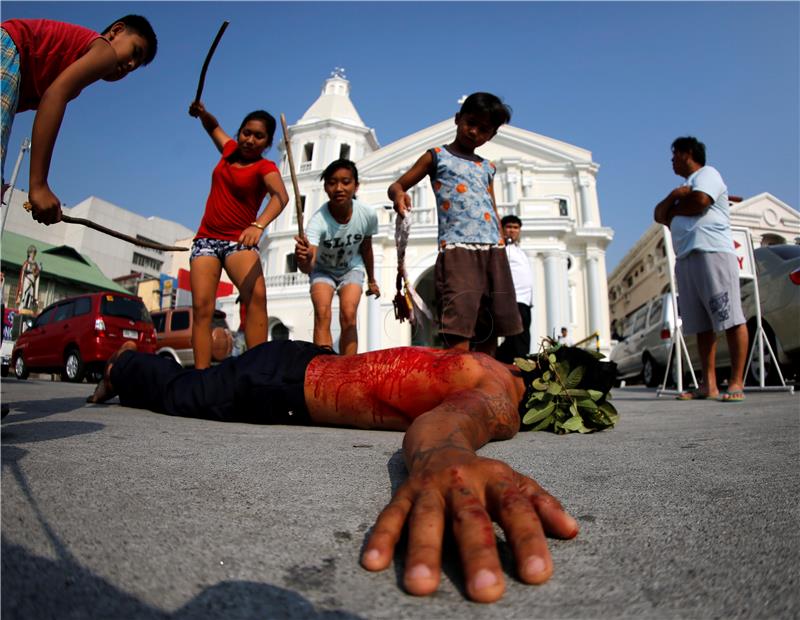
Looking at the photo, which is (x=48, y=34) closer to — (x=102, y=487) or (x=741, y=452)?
(x=102, y=487)

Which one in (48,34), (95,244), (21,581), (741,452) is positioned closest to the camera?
(21,581)

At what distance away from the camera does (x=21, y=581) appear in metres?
0.63

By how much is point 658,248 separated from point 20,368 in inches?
1278

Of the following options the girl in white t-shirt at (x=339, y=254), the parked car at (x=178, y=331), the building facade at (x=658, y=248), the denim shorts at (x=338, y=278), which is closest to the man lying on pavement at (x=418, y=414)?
the girl in white t-shirt at (x=339, y=254)

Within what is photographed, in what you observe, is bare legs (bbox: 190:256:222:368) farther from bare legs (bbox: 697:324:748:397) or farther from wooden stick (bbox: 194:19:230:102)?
bare legs (bbox: 697:324:748:397)

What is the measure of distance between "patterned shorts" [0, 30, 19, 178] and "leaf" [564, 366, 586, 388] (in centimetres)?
226

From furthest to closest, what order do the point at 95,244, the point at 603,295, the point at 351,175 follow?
the point at 95,244, the point at 603,295, the point at 351,175

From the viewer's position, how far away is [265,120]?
3740 millimetres

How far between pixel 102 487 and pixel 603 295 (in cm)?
2430

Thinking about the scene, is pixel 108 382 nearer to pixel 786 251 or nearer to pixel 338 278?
pixel 338 278

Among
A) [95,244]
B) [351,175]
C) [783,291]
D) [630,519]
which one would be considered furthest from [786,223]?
[95,244]

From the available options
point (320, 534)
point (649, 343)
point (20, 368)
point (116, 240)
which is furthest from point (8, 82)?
point (116, 240)

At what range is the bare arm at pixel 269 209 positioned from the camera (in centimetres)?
328

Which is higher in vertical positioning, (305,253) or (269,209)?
(269,209)
